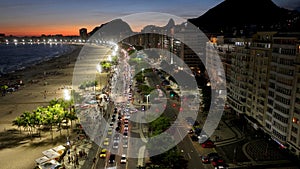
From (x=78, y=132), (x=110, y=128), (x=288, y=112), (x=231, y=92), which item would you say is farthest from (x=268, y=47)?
(x=78, y=132)

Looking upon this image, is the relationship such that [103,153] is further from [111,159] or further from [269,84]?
[269,84]

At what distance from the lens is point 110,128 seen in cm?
3778

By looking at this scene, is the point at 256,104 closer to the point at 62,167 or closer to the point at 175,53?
the point at 62,167

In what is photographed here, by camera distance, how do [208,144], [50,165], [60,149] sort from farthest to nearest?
[208,144], [60,149], [50,165]

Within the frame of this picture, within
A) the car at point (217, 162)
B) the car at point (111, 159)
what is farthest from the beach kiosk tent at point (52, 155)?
the car at point (217, 162)

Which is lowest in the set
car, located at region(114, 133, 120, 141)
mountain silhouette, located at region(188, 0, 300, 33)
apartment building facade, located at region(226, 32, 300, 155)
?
car, located at region(114, 133, 120, 141)

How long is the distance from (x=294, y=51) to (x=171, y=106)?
1002 inches

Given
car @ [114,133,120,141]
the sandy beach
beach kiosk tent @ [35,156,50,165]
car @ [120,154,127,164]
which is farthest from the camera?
car @ [114,133,120,141]

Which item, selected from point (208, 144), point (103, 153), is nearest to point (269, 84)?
point (208, 144)

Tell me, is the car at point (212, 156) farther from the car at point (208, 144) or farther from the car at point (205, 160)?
the car at point (208, 144)

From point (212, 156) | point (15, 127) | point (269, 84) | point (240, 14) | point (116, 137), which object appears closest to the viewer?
point (212, 156)

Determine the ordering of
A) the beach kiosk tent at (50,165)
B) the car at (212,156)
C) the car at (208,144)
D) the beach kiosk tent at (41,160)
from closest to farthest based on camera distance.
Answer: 1. the beach kiosk tent at (50,165)
2. the beach kiosk tent at (41,160)
3. the car at (212,156)
4. the car at (208,144)

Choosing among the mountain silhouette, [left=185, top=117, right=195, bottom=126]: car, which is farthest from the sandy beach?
the mountain silhouette

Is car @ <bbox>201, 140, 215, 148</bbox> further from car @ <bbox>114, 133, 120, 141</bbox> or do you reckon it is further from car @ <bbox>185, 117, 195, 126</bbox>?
car @ <bbox>114, 133, 120, 141</bbox>
